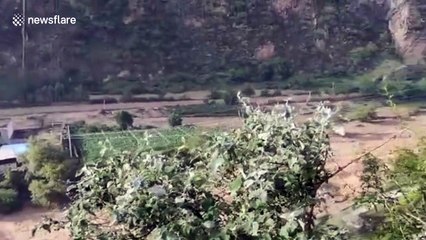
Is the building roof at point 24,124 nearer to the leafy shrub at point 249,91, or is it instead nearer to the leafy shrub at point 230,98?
the leafy shrub at point 230,98

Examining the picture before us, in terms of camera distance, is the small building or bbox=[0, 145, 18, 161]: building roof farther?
the small building

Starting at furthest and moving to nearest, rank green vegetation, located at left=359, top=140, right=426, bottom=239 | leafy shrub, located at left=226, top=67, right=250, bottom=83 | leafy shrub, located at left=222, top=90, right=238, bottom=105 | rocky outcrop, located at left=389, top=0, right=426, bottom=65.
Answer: rocky outcrop, located at left=389, top=0, right=426, bottom=65
leafy shrub, located at left=226, top=67, right=250, bottom=83
leafy shrub, located at left=222, top=90, right=238, bottom=105
green vegetation, located at left=359, top=140, right=426, bottom=239

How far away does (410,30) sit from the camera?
46.8 feet

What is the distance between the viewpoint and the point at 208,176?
6.10ft

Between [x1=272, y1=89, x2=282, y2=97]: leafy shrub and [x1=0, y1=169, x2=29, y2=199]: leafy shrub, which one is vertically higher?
[x1=272, y1=89, x2=282, y2=97]: leafy shrub

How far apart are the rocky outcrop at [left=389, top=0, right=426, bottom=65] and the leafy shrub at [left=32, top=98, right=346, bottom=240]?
12747 millimetres

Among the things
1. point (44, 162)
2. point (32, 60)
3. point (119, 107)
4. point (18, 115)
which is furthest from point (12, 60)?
point (44, 162)

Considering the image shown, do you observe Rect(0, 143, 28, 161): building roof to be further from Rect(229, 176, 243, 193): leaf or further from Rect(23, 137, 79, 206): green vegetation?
Rect(229, 176, 243, 193): leaf

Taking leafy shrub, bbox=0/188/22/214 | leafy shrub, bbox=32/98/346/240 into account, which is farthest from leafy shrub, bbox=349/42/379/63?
leafy shrub, bbox=32/98/346/240

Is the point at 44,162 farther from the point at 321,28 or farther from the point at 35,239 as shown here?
the point at 321,28

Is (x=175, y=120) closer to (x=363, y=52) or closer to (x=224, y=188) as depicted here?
(x=363, y=52)

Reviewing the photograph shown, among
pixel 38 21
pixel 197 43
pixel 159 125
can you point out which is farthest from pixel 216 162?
pixel 38 21

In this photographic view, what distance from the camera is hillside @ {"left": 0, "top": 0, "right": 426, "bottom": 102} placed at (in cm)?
1312

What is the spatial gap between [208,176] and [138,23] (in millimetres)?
13060
